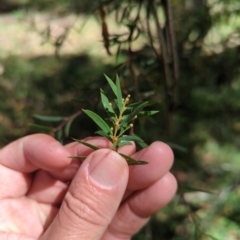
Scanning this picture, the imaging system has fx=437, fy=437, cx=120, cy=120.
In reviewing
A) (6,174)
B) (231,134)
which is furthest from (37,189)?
(231,134)

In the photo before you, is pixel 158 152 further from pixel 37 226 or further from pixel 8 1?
pixel 8 1

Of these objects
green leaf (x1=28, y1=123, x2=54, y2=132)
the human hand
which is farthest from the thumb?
green leaf (x1=28, y1=123, x2=54, y2=132)

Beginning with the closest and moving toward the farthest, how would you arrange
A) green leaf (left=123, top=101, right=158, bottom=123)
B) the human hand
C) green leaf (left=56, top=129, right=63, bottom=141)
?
green leaf (left=123, top=101, right=158, bottom=123), the human hand, green leaf (left=56, top=129, right=63, bottom=141)

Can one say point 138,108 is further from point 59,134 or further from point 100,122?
point 59,134

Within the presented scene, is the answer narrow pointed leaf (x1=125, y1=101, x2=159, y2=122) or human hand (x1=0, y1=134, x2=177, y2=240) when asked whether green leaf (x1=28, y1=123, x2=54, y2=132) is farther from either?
narrow pointed leaf (x1=125, y1=101, x2=159, y2=122)

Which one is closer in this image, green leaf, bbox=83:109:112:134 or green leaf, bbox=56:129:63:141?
green leaf, bbox=83:109:112:134

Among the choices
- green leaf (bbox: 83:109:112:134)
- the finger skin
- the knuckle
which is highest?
green leaf (bbox: 83:109:112:134)

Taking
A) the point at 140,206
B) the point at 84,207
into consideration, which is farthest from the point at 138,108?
the point at 140,206

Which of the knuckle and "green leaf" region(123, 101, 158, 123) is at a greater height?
"green leaf" region(123, 101, 158, 123)
